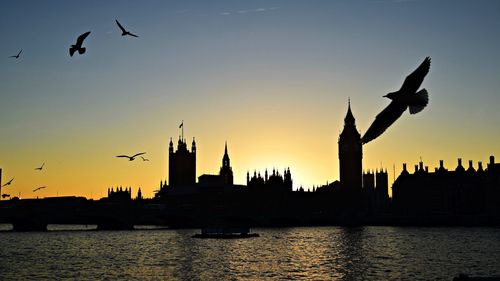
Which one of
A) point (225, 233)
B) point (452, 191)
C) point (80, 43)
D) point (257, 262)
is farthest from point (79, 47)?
point (452, 191)

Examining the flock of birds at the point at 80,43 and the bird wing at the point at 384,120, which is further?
the flock of birds at the point at 80,43

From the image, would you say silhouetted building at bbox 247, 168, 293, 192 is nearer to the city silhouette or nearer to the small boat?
the city silhouette

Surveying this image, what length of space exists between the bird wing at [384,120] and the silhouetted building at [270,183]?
176012 millimetres

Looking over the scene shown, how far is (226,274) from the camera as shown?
→ 52.0 metres

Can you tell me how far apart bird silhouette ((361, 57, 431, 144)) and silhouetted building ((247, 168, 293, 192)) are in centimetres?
17600

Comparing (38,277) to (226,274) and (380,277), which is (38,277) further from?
(380,277)

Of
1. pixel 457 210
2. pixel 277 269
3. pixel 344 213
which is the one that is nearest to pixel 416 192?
pixel 457 210

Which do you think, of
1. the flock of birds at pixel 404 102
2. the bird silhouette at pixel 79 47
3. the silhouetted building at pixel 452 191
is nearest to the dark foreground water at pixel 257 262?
the bird silhouette at pixel 79 47

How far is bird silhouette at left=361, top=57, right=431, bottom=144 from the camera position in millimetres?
6883

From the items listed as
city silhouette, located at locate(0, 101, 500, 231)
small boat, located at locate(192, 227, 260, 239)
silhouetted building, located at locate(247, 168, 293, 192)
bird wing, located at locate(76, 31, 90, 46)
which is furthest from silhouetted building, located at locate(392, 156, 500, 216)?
bird wing, located at locate(76, 31, 90, 46)

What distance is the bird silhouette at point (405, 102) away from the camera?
22.6ft

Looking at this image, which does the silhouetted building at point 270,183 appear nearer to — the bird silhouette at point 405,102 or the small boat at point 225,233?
the small boat at point 225,233

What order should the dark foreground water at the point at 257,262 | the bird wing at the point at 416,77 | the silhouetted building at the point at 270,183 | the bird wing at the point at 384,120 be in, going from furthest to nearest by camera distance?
the silhouetted building at the point at 270,183, the dark foreground water at the point at 257,262, the bird wing at the point at 416,77, the bird wing at the point at 384,120

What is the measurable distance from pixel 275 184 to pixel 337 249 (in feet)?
347
